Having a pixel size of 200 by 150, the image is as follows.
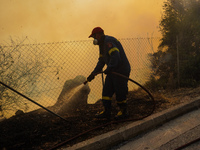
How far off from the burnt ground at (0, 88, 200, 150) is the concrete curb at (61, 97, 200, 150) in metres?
0.25

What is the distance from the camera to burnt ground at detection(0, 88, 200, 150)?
3523 millimetres

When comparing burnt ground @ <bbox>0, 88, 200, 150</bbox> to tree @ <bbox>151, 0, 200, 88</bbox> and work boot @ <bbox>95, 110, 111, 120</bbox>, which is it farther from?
tree @ <bbox>151, 0, 200, 88</bbox>

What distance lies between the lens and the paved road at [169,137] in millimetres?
3096

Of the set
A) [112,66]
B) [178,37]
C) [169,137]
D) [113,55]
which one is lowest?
[169,137]

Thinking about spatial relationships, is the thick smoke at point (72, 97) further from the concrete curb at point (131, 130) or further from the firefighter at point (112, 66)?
the concrete curb at point (131, 130)

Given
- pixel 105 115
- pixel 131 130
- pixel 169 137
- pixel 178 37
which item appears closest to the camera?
pixel 169 137

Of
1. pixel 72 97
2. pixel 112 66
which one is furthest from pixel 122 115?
pixel 72 97

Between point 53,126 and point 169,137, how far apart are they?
86.5 inches

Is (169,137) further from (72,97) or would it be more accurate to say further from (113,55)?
(72,97)

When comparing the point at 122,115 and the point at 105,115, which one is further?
the point at 105,115

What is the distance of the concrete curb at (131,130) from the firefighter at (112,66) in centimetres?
65

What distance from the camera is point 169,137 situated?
11.0 feet

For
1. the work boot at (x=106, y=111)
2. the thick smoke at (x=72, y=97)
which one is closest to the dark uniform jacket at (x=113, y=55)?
the work boot at (x=106, y=111)

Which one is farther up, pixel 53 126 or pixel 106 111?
pixel 106 111
